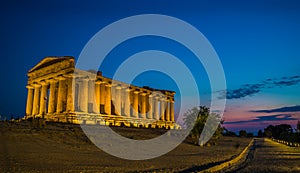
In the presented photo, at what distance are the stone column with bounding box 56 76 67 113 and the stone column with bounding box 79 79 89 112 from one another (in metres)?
3.02

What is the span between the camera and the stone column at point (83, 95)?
60.7 m

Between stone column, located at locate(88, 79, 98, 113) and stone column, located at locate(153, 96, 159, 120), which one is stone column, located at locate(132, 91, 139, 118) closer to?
stone column, located at locate(153, 96, 159, 120)

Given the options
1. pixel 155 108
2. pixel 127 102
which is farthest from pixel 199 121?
pixel 155 108

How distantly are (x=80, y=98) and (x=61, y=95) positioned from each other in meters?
3.72

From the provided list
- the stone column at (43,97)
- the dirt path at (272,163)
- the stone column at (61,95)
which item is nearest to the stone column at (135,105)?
the stone column at (61,95)

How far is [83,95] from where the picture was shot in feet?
203

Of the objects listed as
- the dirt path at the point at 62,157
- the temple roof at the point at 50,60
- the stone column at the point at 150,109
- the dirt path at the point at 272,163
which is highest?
the temple roof at the point at 50,60

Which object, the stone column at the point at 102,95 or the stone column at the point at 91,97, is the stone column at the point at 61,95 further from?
the stone column at the point at 102,95

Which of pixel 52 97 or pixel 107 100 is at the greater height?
pixel 52 97

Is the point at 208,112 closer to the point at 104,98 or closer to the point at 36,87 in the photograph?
the point at 104,98

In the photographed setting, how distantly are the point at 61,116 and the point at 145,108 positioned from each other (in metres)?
30.1

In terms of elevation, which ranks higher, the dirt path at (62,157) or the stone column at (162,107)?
the stone column at (162,107)

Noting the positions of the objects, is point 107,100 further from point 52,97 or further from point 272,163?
point 272,163

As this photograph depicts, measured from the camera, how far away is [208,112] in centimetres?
4644
